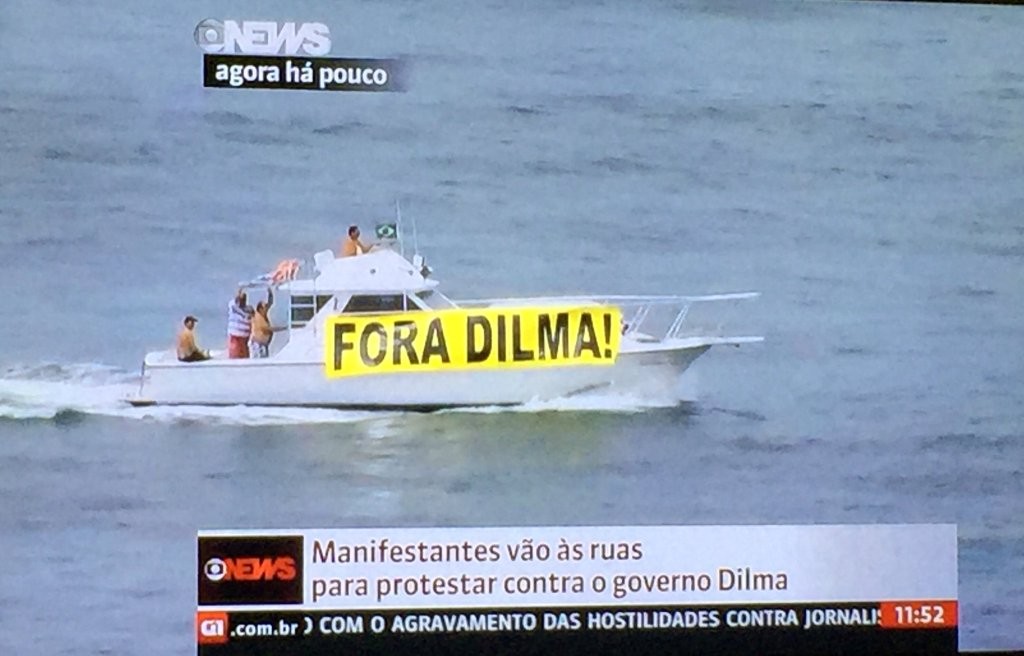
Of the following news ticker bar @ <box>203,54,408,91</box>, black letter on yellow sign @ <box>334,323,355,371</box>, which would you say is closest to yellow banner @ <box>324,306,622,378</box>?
black letter on yellow sign @ <box>334,323,355,371</box>

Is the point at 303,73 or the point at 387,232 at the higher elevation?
the point at 303,73

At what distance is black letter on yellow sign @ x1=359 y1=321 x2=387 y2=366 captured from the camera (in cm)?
165

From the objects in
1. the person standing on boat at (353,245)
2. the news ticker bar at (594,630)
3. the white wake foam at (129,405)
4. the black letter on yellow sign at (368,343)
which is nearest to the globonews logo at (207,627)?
the news ticker bar at (594,630)

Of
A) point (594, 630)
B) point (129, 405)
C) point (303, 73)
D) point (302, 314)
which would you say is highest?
point (303, 73)

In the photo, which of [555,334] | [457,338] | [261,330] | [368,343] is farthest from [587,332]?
[261,330]

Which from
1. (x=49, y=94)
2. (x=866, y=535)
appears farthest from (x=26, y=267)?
(x=866, y=535)

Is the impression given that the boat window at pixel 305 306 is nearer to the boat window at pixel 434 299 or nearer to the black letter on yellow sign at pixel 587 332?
the boat window at pixel 434 299

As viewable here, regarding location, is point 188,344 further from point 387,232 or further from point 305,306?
point 387,232

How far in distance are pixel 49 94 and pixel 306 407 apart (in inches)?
18.0

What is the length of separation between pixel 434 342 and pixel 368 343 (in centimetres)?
8

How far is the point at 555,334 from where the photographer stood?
1660 millimetres

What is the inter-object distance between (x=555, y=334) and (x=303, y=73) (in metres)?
0.42

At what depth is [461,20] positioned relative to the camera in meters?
1.67

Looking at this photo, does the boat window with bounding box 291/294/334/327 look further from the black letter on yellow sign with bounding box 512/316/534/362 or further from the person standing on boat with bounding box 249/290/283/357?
the black letter on yellow sign with bounding box 512/316/534/362
